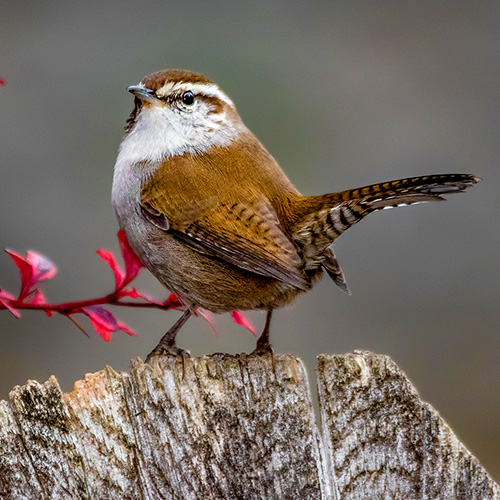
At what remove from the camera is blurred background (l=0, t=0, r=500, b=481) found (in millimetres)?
5895

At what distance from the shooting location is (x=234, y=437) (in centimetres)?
248

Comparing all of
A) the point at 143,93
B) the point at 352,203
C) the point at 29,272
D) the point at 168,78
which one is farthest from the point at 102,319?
the point at 168,78

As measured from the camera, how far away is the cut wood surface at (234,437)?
7.82ft

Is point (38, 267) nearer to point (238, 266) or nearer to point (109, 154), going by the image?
point (238, 266)

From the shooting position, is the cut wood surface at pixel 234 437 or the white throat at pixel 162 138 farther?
the white throat at pixel 162 138

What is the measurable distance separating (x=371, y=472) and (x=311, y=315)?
3478mm

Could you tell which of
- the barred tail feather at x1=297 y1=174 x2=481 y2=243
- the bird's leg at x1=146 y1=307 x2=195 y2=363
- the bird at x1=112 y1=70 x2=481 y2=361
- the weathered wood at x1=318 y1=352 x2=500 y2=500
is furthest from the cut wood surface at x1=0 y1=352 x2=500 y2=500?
the barred tail feather at x1=297 y1=174 x2=481 y2=243

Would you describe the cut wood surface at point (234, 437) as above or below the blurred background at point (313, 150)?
below

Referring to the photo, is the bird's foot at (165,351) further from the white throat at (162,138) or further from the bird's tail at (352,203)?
the white throat at (162,138)

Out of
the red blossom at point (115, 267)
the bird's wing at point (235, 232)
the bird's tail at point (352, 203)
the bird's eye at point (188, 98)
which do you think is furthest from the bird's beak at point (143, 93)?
the red blossom at point (115, 267)

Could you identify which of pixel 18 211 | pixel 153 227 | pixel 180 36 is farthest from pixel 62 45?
pixel 153 227

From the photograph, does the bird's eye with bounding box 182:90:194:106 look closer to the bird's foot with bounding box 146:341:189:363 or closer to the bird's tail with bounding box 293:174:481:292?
the bird's tail with bounding box 293:174:481:292

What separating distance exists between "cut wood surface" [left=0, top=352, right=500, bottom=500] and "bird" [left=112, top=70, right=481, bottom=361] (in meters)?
0.72

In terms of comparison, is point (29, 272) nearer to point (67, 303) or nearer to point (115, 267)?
point (67, 303)
